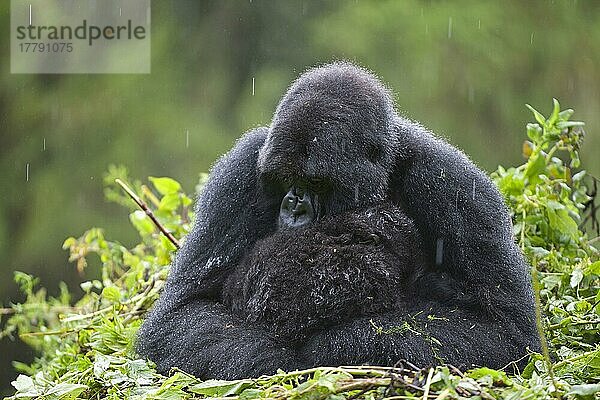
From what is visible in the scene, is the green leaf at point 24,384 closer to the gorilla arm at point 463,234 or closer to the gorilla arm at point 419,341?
the gorilla arm at point 419,341

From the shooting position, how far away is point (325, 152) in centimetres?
317

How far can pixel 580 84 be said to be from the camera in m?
8.44

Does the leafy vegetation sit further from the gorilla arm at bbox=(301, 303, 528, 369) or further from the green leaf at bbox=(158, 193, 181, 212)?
the gorilla arm at bbox=(301, 303, 528, 369)

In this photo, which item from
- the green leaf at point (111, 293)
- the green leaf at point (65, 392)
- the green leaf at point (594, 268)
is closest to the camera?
the green leaf at point (65, 392)

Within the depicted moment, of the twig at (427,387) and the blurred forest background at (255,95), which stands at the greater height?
the blurred forest background at (255,95)

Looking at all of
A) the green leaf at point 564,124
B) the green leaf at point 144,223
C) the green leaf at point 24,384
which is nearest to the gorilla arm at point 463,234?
the green leaf at point 564,124

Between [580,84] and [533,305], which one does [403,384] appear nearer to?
[533,305]

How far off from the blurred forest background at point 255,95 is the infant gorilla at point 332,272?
16.5 feet

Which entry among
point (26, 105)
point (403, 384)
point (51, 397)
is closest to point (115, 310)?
point (51, 397)

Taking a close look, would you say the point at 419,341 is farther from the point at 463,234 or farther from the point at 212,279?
the point at 212,279

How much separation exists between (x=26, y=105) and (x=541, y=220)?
5849mm

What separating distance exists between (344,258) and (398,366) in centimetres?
46

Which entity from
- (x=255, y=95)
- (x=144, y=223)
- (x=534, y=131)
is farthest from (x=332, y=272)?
(x=255, y=95)

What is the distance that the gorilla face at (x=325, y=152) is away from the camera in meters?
3.17
